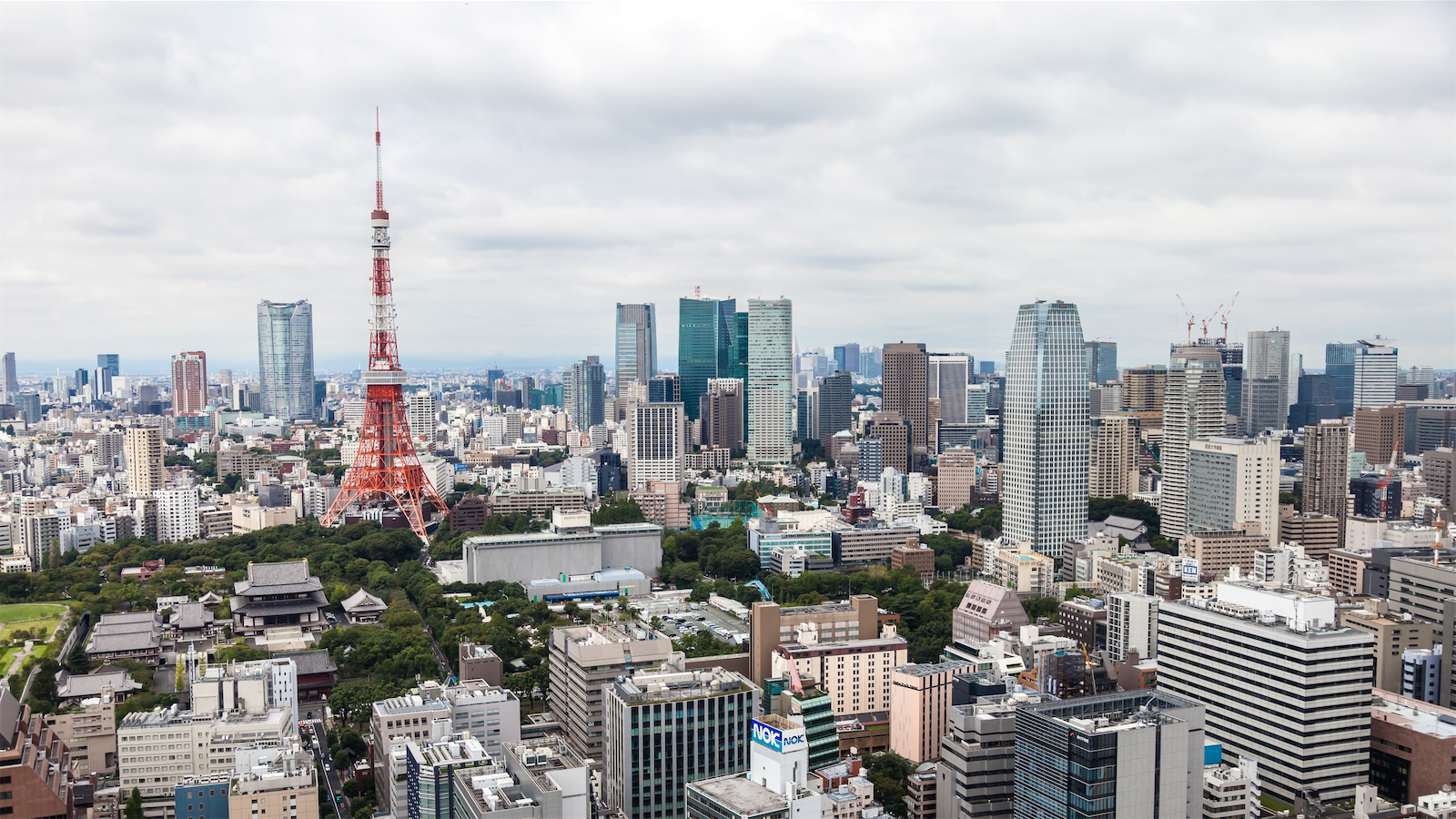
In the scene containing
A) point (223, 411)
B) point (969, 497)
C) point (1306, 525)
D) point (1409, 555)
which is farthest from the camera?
point (223, 411)

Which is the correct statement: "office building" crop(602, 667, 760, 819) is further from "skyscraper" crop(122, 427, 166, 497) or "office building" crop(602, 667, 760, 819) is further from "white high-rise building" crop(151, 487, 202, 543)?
"skyscraper" crop(122, 427, 166, 497)

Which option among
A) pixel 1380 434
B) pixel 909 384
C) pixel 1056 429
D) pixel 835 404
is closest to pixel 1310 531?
pixel 1056 429

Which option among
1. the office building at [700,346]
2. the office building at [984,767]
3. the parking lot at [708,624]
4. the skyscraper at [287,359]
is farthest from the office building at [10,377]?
the office building at [984,767]

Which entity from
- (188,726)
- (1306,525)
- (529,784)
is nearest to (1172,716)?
(529,784)

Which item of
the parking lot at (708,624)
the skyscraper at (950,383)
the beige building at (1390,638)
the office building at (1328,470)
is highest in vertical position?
the skyscraper at (950,383)

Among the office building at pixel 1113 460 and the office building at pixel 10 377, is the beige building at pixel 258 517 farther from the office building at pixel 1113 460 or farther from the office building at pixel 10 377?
the office building at pixel 10 377

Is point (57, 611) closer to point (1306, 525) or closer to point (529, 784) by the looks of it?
point (529, 784)
